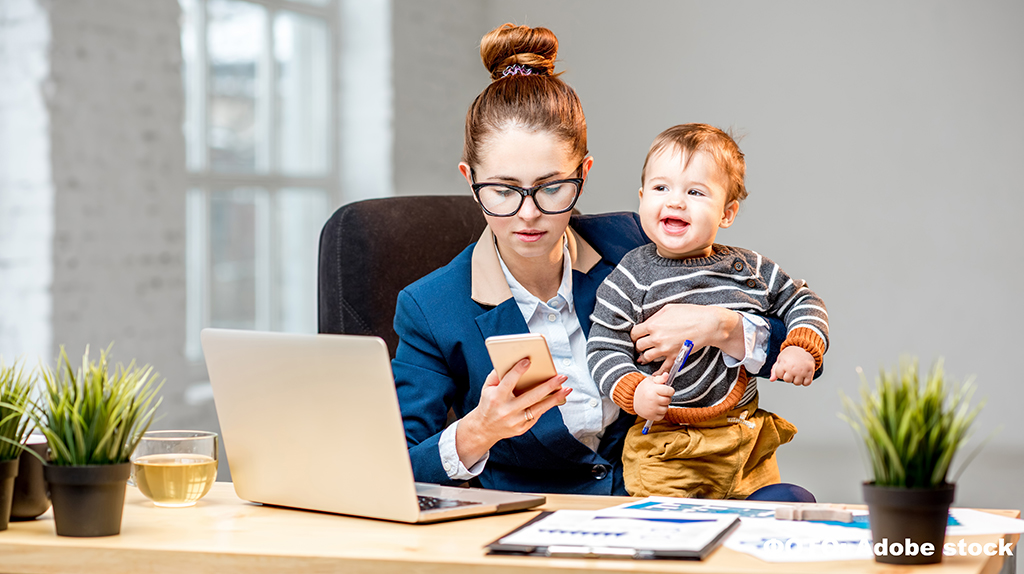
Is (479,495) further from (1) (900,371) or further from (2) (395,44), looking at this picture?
(2) (395,44)

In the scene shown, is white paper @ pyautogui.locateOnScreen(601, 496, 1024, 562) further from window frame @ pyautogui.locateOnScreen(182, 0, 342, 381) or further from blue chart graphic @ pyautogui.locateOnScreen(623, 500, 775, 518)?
window frame @ pyautogui.locateOnScreen(182, 0, 342, 381)

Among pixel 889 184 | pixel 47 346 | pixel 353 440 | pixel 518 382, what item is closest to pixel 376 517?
pixel 353 440

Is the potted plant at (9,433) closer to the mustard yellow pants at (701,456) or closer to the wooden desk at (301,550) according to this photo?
the wooden desk at (301,550)

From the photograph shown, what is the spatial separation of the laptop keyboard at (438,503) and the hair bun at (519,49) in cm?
88

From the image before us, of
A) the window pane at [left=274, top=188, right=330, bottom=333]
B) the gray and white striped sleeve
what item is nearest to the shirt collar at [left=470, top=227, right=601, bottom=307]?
the gray and white striped sleeve

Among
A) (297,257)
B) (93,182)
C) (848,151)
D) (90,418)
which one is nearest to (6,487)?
(90,418)

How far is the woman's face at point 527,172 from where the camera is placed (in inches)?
63.2

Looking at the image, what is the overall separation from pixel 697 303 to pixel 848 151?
3.58 m

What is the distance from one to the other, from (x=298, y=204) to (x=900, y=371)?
400 centimetres

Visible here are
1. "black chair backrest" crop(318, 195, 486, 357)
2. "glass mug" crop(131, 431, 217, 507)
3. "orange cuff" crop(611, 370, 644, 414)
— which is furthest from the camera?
"black chair backrest" crop(318, 195, 486, 357)

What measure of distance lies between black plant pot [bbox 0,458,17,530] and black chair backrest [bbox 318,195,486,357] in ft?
3.13

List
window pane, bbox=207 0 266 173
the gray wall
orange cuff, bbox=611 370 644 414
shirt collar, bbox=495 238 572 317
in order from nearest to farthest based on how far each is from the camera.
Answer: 1. orange cuff, bbox=611 370 644 414
2. shirt collar, bbox=495 238 572 317
3. window pane, bbox=207 0 266 173
4. the gray wall

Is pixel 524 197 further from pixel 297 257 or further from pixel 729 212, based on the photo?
pixel 297 257

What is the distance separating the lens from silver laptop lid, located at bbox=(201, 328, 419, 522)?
3.60 ft
